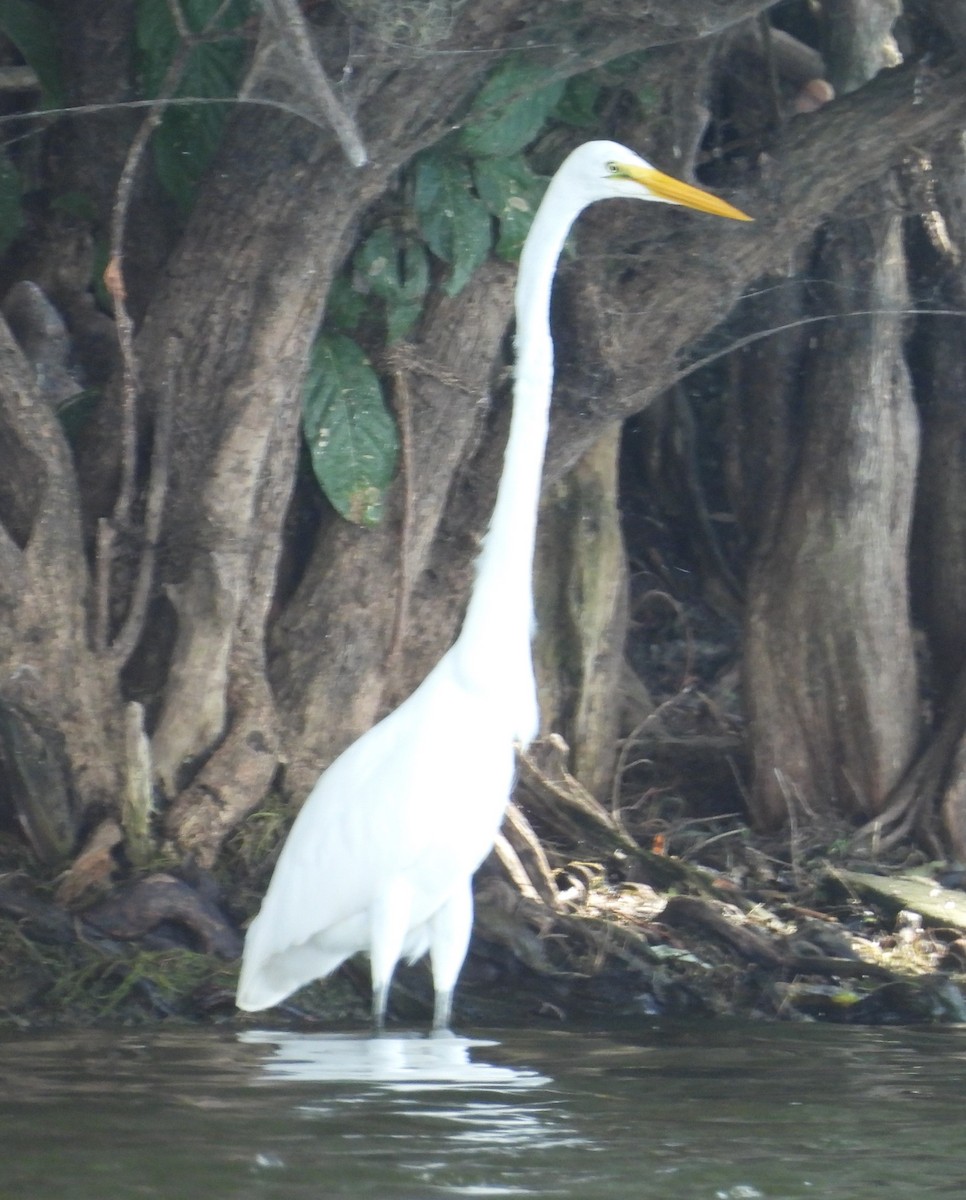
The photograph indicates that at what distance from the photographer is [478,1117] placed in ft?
9.53

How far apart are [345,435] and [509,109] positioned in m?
0.97

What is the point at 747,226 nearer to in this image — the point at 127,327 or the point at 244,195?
the point at 244,195

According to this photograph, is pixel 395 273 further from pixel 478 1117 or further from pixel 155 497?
pixel 478 1117

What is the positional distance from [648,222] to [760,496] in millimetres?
1639

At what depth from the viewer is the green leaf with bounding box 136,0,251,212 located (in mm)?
4629

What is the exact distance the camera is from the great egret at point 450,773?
166 inches

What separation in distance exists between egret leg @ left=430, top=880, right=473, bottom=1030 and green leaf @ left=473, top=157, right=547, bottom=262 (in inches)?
69.4

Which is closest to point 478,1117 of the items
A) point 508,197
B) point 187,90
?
point 508,197

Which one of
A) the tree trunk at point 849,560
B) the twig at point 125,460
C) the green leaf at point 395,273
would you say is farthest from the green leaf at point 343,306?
the tree trunk at point 849,560

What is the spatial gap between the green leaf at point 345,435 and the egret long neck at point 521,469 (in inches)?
26.2

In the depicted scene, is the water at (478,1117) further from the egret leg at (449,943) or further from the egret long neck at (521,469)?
the egret long neck at (521,469)

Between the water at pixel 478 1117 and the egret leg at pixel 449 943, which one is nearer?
the water at pixel 478 1117

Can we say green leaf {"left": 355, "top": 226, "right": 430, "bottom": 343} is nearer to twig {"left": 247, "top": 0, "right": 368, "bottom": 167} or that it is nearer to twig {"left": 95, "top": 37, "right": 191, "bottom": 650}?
twig {"left": 95, "top": 37, "right": 191, "bottom": 650}

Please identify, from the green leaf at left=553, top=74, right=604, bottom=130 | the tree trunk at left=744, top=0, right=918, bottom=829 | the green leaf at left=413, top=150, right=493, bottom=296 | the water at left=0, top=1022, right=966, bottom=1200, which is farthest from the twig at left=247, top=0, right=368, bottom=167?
the tree trunk at left=744, top=0, right=918, bottom=829
